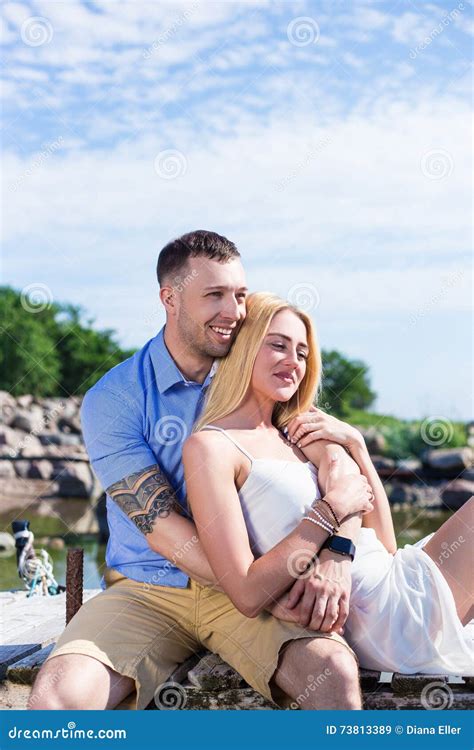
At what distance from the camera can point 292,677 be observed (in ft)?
10.0

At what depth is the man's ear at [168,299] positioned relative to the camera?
12.5ft

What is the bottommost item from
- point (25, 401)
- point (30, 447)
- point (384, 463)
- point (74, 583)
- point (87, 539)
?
point (87, 539)

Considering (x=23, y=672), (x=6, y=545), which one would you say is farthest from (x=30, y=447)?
(x=23, y=672)

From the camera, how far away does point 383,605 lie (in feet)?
10.6

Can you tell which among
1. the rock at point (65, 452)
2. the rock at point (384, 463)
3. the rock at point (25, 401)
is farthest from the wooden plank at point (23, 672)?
the rock at point (25, 401)

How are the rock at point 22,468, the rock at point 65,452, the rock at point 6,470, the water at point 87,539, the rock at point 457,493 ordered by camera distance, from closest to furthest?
the water at point 87,539 → the rock at point 457,493 → the rock at point 6,470 → the rock at point 22,468 → the rock at point 65,452

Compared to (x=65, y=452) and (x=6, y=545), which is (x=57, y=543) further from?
(x=65, y=452)

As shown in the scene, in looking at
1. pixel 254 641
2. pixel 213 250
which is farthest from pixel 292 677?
pixel 213 250

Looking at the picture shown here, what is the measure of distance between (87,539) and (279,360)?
1232cm

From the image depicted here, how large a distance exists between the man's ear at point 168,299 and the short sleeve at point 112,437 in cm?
45

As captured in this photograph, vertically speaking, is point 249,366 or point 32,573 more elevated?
point 249,366

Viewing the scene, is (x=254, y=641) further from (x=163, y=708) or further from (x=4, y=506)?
(x=4, y=506)

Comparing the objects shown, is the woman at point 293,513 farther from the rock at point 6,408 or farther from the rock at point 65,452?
the rock at point 6,408

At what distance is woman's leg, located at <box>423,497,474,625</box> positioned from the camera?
339 centimetres
